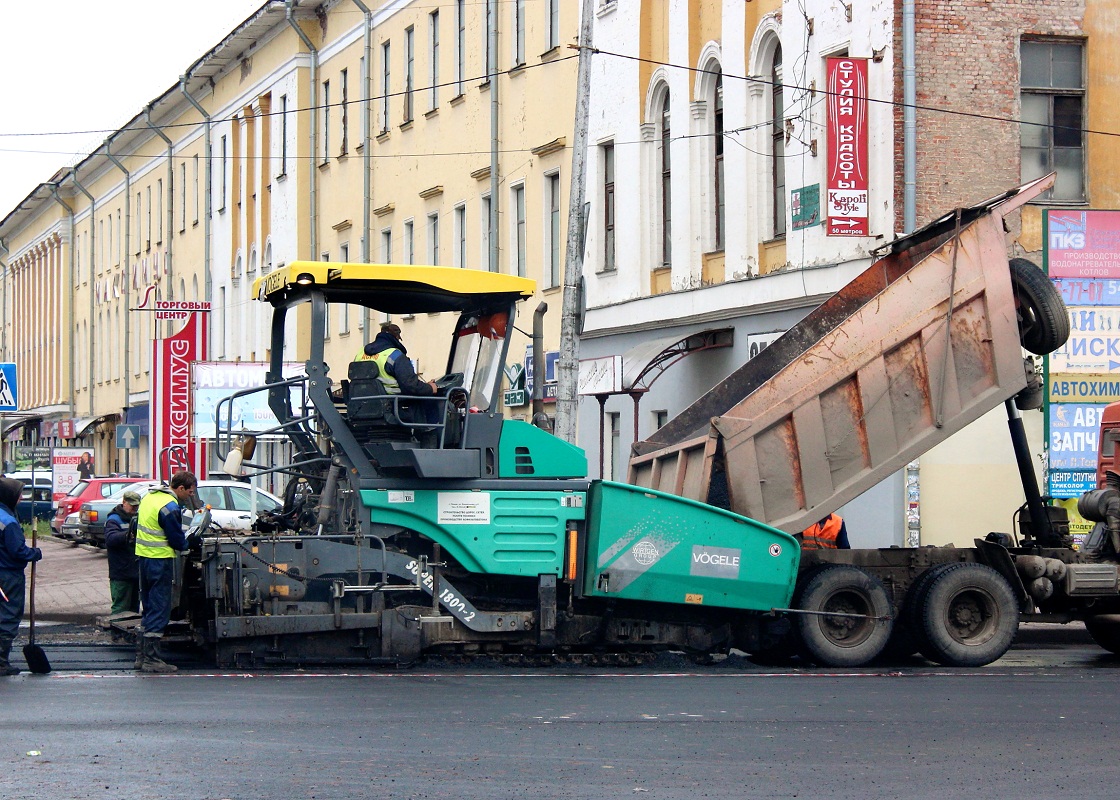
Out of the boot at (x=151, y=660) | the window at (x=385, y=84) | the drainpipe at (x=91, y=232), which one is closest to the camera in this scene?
the boot at (x=151, y=660)

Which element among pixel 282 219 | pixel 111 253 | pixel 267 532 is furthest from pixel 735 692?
pixel 111 253

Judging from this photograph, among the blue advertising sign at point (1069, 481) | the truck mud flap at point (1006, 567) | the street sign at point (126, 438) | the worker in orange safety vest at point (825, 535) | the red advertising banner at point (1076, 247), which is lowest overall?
the truck mud flap at point (1006, 567)

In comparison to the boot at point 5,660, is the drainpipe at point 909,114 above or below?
above

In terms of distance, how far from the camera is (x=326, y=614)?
40.7ft

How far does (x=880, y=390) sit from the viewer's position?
1350 cm

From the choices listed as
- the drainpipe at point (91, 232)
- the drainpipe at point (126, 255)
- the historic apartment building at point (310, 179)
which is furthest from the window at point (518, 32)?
the drainpipe at point (91, 232)

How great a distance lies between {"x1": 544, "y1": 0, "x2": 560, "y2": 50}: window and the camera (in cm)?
3000

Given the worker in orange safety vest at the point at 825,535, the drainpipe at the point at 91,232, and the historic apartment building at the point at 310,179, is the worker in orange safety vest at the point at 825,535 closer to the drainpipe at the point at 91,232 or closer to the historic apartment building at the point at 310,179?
the historic apartment building at the point at 310,179

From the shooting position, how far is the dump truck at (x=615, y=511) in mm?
12547

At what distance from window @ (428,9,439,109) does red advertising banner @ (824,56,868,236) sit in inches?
629

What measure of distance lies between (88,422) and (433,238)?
121ft

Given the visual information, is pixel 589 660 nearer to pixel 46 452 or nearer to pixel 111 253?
pixel 46 452

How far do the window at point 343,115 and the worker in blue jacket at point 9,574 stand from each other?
94.8 feet

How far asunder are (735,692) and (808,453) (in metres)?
2.44
